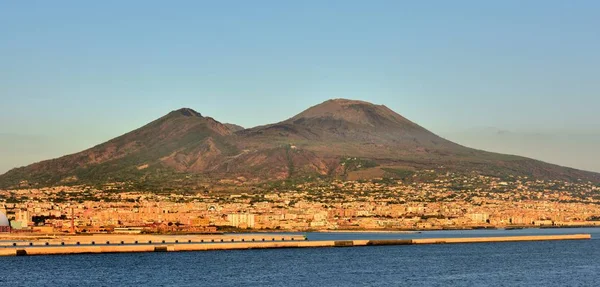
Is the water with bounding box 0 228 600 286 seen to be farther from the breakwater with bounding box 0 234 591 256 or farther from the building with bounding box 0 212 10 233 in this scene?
the building with bounding box 0 212 10 233

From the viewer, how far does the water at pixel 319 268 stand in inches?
3848

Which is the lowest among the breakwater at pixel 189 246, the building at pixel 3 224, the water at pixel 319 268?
the water at pixel 319 268

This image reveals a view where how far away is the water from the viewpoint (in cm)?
9775

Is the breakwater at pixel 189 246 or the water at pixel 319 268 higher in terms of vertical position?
the breakwater at pixel 189 246

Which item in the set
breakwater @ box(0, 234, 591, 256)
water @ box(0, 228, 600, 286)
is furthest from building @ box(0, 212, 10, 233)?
water @ box(0, 228, 600, 286)

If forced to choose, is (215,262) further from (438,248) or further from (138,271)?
(438,248)

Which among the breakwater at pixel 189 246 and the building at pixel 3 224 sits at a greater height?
the building at pixel 3 224

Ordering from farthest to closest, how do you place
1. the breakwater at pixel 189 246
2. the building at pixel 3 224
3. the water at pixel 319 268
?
the building at pixel 3 224 < the breakwater at pixel 189 246 < the water at pixel 319 268

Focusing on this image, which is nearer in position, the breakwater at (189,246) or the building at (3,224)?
the breakwater at (189,246)

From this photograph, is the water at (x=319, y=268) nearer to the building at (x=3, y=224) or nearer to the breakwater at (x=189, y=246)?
the breakwater at (x=189, y=246)

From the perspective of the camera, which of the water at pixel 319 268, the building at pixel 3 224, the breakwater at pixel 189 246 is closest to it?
the water at pixel 319 268

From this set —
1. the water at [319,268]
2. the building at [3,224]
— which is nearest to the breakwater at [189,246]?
the water at [319,268]

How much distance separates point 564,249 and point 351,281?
6916cm

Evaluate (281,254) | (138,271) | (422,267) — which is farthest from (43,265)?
(422,267)
